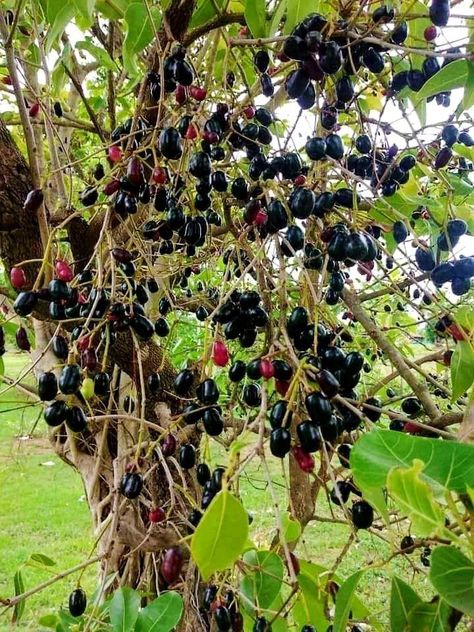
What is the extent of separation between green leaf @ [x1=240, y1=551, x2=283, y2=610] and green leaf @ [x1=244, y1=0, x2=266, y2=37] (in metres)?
0.67

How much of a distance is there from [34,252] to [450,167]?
0.86 metres

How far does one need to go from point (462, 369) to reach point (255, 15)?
527 millimetres

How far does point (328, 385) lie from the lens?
0.62 metres

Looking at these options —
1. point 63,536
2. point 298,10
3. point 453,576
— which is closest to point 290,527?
point 453,576

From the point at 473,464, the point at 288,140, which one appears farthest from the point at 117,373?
the point at 473,464

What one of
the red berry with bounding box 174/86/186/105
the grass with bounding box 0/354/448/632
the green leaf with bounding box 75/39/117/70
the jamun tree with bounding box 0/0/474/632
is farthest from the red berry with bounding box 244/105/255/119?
the grass with bounding box 0/354/448/632

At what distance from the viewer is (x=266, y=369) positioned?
658 mm

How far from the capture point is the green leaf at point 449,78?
2.29 feet

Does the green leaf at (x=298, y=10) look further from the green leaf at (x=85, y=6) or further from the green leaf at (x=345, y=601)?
the green leaf at (x=345, y=601)

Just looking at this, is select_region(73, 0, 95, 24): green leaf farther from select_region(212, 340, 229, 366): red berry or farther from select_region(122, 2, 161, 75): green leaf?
select_region(212, 340, 229, 366): red berry

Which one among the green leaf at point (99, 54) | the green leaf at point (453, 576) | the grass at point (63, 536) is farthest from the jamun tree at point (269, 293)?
the grass at point (63, 536)

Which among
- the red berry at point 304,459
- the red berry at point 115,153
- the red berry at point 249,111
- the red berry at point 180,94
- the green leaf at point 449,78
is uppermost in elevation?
the red berry at point 180,94

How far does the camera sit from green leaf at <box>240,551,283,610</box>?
27.6 inches

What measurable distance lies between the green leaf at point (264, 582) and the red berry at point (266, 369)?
219 millimetres
